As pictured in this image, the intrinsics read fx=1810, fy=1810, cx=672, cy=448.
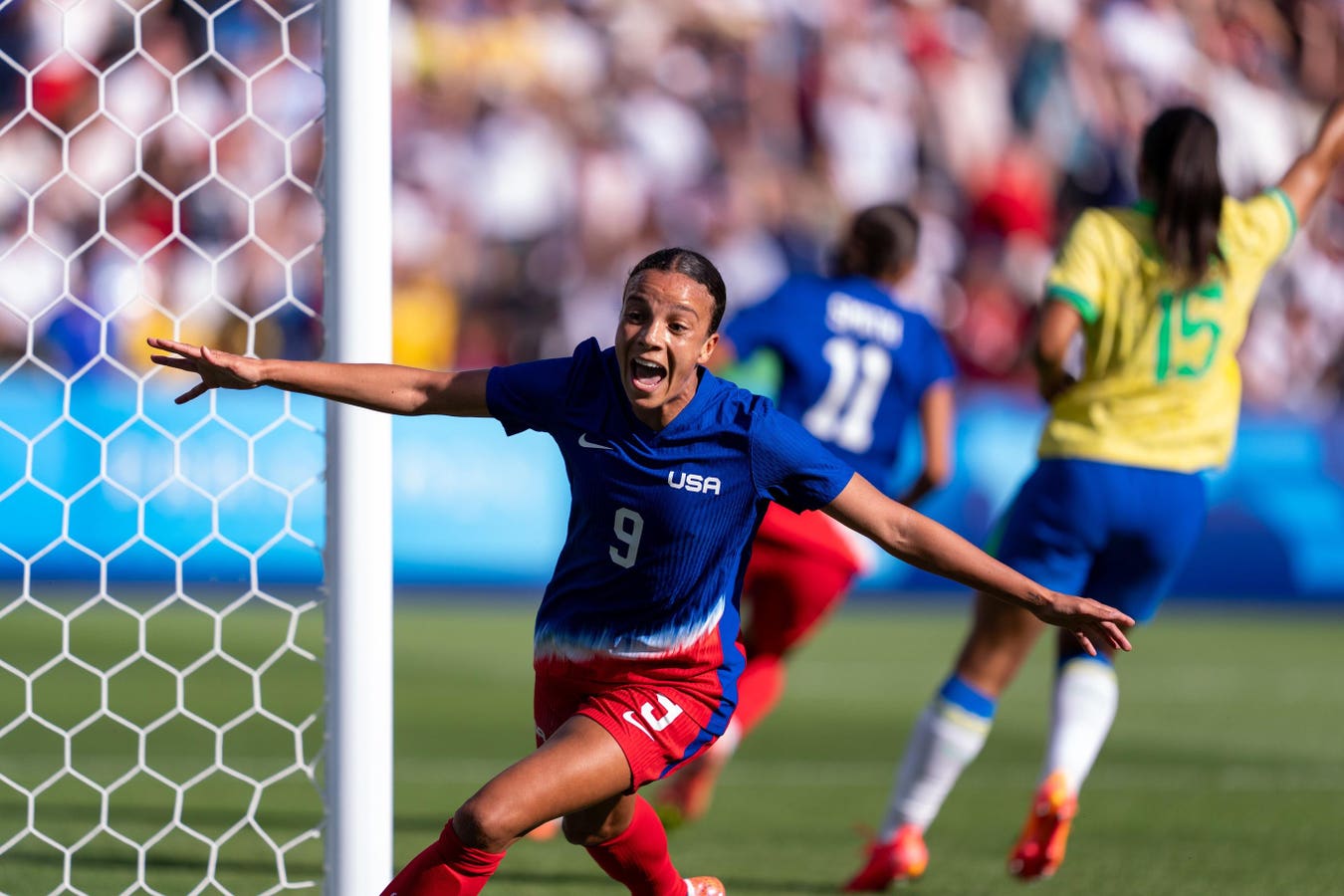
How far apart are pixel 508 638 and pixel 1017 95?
744cm

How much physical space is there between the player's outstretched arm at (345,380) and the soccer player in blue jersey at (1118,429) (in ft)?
6.09

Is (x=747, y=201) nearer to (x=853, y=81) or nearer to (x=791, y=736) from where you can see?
(x=853, y=81)

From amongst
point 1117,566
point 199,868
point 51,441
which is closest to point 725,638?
point 1117,566

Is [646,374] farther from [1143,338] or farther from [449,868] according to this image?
[1143,338]

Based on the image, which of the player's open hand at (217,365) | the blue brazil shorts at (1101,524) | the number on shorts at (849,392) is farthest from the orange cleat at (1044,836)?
the player's open hand at (217,365)

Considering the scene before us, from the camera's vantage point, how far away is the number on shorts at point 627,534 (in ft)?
11.9

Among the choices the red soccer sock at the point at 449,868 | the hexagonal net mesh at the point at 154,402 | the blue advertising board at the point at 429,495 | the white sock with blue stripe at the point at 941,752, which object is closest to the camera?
the red soccer sock at the point at 449,868

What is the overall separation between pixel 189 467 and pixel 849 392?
248 inches

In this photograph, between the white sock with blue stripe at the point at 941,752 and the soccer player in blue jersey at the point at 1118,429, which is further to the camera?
the white sock with blue stripe at the point at 941,752

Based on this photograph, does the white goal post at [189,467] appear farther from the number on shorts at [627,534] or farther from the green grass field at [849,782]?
the number on shorts at [627,534]

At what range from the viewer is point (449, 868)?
3.47 m

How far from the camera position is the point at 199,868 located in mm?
5094

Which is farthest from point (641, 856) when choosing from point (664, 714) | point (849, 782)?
point (849, 782)

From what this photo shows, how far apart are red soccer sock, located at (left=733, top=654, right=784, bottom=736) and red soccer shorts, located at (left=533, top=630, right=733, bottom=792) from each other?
2310 mm
